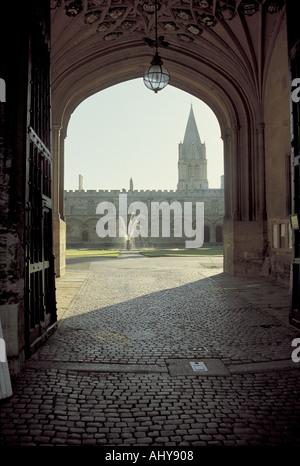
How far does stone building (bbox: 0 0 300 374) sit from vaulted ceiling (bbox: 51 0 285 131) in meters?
0.03

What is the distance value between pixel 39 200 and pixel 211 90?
9460 mm

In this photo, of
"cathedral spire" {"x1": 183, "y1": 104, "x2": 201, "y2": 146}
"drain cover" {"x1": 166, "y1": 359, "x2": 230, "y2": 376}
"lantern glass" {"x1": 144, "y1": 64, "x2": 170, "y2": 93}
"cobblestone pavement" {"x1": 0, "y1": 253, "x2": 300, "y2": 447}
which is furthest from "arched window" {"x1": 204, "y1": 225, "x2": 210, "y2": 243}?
"drain cover" {"x1": 166, "y1": 359, "x2": 230, "y2": 376}

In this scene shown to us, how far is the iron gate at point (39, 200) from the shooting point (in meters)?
3.78

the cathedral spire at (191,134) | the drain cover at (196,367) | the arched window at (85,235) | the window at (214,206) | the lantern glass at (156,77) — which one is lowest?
the drain cover at (196,367)

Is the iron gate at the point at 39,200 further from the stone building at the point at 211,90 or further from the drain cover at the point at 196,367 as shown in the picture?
the drain cover at the point at 196,367

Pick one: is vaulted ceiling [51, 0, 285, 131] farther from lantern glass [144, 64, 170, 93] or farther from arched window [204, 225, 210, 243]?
arched window [204, 225, 210, 243]

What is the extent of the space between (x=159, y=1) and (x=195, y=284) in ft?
23.3

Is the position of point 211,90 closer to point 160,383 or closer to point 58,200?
point 58,200

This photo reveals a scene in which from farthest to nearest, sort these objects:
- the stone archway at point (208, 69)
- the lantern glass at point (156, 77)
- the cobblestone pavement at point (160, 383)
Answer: the stone archway at point (208, 69) → the lantern glass at point (156, 77) → the cobblestone pavement at point (160, 383)

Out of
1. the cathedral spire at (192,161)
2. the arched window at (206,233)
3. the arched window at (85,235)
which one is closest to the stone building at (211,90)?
the arched window at (85,235)

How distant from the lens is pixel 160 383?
10.2 ft

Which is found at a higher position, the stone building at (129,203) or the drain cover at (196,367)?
the stone building at (129,203)
